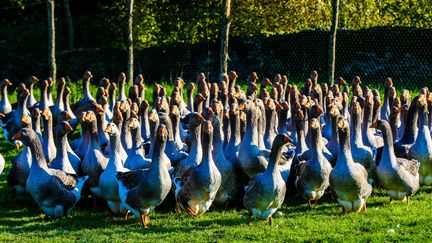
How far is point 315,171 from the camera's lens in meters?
11.8

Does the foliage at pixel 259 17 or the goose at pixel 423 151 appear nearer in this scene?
the goose at pixel 423 151

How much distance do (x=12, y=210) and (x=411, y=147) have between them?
21.1 ft

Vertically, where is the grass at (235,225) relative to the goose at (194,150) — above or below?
below

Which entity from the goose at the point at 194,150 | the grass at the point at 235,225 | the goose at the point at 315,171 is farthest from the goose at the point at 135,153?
the goose at the point at 315,171

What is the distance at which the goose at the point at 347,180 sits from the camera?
37.0 feet

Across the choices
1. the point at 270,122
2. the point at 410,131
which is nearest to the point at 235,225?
the point at 270,122

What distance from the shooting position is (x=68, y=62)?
1080 inches

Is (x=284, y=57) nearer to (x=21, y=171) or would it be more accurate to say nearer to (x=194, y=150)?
(x=194, y=150)

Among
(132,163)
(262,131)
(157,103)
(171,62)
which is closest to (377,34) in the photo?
(171,62)

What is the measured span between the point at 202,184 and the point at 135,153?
1.67 m

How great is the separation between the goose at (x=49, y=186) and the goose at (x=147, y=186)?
32.7 inches

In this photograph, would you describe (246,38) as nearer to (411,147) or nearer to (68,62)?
(68,62)

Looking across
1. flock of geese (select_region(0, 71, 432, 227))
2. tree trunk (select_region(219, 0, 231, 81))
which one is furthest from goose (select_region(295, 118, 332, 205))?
tree trunk (select_region(219, 0, 231, 81))

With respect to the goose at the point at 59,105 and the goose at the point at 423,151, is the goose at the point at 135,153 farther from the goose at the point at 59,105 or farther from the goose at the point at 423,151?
the goose at the point at 59,105
